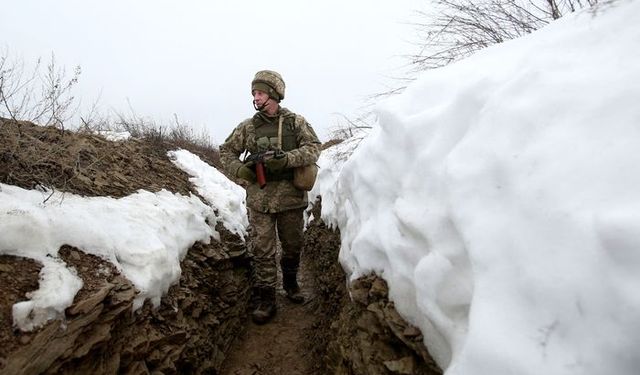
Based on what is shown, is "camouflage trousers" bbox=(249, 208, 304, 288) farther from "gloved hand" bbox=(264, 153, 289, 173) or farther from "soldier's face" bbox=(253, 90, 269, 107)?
"soldier's face" bbox=(253, 90, 269, 107)

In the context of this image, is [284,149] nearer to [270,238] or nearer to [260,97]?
[260,97]

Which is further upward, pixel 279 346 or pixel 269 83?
pixel 269 83

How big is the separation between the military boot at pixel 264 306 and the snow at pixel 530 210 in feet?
6.97

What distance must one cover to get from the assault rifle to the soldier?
0.07 metres

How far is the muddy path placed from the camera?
3.29 m

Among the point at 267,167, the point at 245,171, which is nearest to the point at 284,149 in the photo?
the point at 267,167

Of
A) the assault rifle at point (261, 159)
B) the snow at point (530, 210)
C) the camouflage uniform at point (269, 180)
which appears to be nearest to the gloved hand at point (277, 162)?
the assault rifle at point (261, 159)

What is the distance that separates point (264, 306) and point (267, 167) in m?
1.50

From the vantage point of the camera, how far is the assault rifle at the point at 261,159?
374 centimetres

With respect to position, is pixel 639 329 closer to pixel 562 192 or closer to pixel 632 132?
pixel 562 192

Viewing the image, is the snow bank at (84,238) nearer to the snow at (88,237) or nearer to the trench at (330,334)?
the snow at (88,237)

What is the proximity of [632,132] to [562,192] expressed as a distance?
0.28m

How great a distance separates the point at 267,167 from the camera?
386 centimetres

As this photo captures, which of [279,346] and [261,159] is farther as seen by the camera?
→ [261,159]
